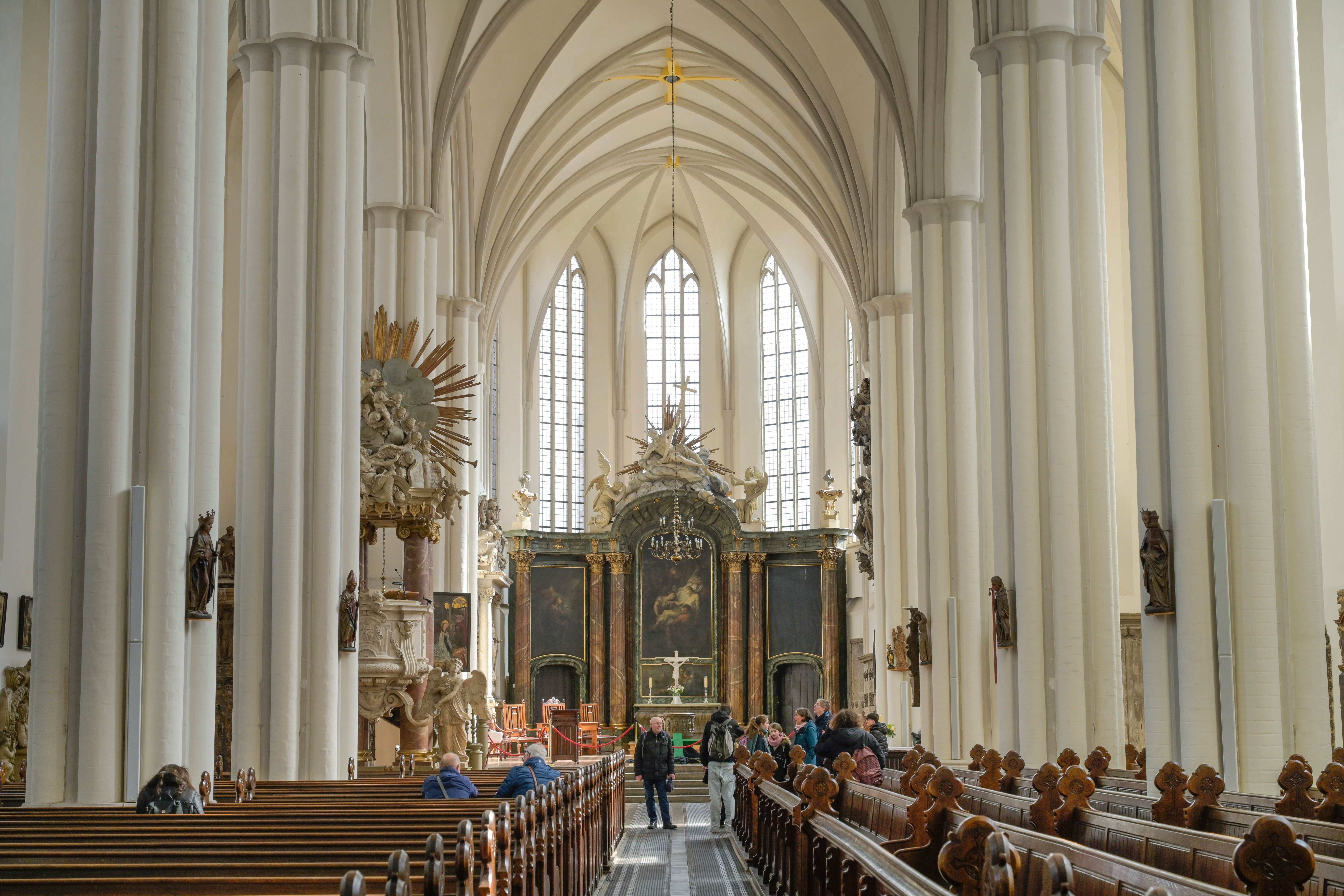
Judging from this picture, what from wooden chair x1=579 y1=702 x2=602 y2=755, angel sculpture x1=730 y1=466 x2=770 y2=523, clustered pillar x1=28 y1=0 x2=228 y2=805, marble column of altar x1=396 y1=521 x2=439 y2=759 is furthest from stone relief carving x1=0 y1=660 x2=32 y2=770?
angel sculpture x1=730 y1=466 x2=770 y2=523

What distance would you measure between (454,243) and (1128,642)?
11.4 m

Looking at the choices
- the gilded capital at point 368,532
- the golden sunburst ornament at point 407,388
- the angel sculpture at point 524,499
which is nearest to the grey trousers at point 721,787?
the golden sunburst ornament at point 407,388

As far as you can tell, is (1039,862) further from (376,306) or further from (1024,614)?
(376,306)

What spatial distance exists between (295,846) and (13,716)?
8.75 metres

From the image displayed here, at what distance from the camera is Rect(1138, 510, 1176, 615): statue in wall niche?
859cm

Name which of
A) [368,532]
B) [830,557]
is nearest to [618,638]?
[830,557]

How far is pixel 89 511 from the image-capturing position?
7.43 m

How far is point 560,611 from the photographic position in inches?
1176

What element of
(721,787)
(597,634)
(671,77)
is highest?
(671,77)

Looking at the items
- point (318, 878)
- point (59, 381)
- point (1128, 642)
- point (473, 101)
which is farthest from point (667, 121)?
point (318, 878)

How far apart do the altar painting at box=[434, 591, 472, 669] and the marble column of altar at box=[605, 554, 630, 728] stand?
10.9 meters

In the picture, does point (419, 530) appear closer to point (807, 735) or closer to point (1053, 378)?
point (807, 735)

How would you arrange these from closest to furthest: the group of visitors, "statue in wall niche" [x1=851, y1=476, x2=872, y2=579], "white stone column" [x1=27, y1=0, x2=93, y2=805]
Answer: "white stone column" [x1=27, y1=0, x2=93, y2=805] → the group of visitors → "statue in wall niche" [x1=851, y1=476, x2=872, y2=579]

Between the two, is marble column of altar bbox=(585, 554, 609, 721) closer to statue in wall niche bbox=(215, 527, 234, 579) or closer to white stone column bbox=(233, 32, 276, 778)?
statue in wall niche bbox=(215, 527, 234, 579)
